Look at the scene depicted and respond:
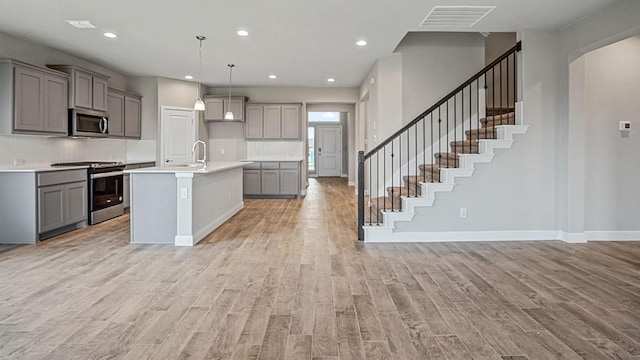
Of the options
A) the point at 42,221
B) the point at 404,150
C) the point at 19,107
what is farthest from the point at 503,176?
the point at 19,107

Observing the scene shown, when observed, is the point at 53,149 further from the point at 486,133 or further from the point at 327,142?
the point at 327,142

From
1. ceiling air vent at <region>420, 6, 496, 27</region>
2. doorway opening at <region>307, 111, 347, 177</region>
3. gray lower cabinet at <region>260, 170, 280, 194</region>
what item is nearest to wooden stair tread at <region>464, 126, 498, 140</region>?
ceiling air vent at <region>420, 6, 496, 27</region>

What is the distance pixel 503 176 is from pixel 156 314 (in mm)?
4246

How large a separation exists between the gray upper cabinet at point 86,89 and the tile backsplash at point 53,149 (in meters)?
0.67

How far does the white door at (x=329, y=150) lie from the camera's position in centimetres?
1645

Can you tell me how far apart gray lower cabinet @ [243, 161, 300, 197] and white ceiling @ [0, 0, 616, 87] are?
9.57 ft

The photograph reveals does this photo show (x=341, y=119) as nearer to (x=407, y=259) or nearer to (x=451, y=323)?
(x=407, y=259)

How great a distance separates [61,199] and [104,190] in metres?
1.00

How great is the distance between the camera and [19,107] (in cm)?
505

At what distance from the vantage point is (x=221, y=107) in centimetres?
938

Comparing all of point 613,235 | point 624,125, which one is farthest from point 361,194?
point 624,125

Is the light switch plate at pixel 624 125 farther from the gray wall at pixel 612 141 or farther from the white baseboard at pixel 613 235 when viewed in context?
the white baseboard at pixel 613 235

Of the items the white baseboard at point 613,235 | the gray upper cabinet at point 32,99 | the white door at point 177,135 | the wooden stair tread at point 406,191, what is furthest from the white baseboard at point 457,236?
the white door at point 177,135

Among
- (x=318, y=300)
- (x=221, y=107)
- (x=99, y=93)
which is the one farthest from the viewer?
Answer: (x=221, y=107)
